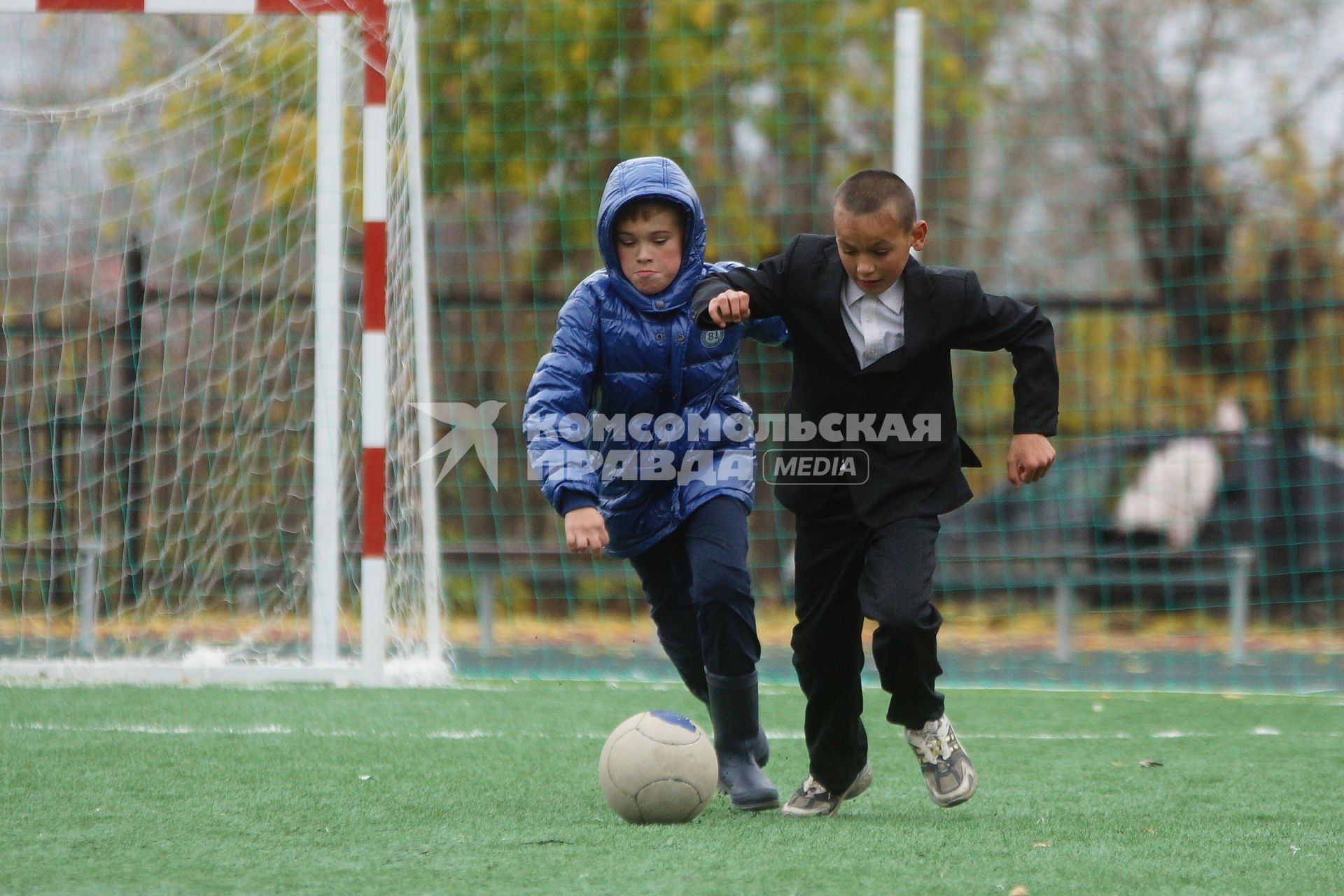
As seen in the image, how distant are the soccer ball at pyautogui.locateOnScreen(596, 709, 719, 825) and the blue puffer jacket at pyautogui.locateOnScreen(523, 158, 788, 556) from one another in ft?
2.01

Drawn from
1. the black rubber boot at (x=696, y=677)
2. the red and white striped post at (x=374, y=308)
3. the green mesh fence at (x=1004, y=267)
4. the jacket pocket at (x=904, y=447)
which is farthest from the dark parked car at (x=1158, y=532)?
the jacket pocket at (x=904, y=447)

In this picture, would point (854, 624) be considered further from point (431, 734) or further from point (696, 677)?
point (431, 734)

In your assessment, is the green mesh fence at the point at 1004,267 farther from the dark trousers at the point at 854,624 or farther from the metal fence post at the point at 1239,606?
the dark trousers at the point at 854,624

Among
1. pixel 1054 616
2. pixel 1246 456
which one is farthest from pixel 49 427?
pixel 1246 456

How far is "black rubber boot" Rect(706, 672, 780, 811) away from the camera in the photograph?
12.9 feet

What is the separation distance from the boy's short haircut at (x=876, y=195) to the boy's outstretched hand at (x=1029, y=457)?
1.84 ft

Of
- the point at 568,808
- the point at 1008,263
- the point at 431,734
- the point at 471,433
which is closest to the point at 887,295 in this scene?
the point at 568,808

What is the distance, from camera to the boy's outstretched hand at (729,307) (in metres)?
3.59

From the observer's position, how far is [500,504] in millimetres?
10250

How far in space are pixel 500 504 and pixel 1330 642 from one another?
17.1 feet

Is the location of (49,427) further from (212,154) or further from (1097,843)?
(1097,843)

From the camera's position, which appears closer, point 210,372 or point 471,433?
point 210,372

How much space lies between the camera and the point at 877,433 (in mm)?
3611

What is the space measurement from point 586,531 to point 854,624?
27.5 inches
